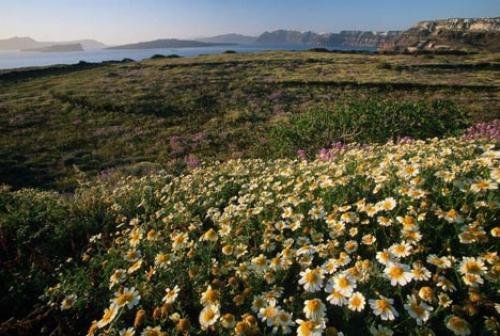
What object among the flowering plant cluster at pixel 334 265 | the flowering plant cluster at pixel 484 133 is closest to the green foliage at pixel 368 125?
the flowering plant cluster at pixel 484 133

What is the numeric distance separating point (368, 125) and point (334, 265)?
15382mm

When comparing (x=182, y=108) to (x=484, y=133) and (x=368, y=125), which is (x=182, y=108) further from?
(x=484, y=133)

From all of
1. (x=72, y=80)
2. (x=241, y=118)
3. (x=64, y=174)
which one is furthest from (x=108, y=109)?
(x=72, y=80)

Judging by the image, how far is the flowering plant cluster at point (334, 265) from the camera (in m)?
3.90

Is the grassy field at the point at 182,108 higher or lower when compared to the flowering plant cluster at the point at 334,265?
lower

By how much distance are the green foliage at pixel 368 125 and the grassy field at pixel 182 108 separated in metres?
0.16

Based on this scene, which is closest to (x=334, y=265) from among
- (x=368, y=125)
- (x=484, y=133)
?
(x=484, y=133)

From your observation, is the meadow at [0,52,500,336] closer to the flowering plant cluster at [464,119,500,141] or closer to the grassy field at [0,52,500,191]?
the flowering plant cluster at [464,119,500,141]

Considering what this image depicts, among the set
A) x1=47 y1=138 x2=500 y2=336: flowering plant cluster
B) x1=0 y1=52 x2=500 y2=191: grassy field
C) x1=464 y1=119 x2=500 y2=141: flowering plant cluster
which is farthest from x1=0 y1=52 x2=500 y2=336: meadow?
x1=0 y1=52 x2=500 y2=191: grassy field

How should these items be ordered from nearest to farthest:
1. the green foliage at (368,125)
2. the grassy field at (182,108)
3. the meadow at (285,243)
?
the meadow at (285,243) < the green foliage at (368,125) < the grassy field at (182,108)

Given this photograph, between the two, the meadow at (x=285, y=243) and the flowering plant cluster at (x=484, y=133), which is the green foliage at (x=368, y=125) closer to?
the meadow at (x=285, y=243)

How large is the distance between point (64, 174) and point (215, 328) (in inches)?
749

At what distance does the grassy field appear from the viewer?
2231 cm

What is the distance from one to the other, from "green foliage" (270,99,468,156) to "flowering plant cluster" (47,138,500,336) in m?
10.9
